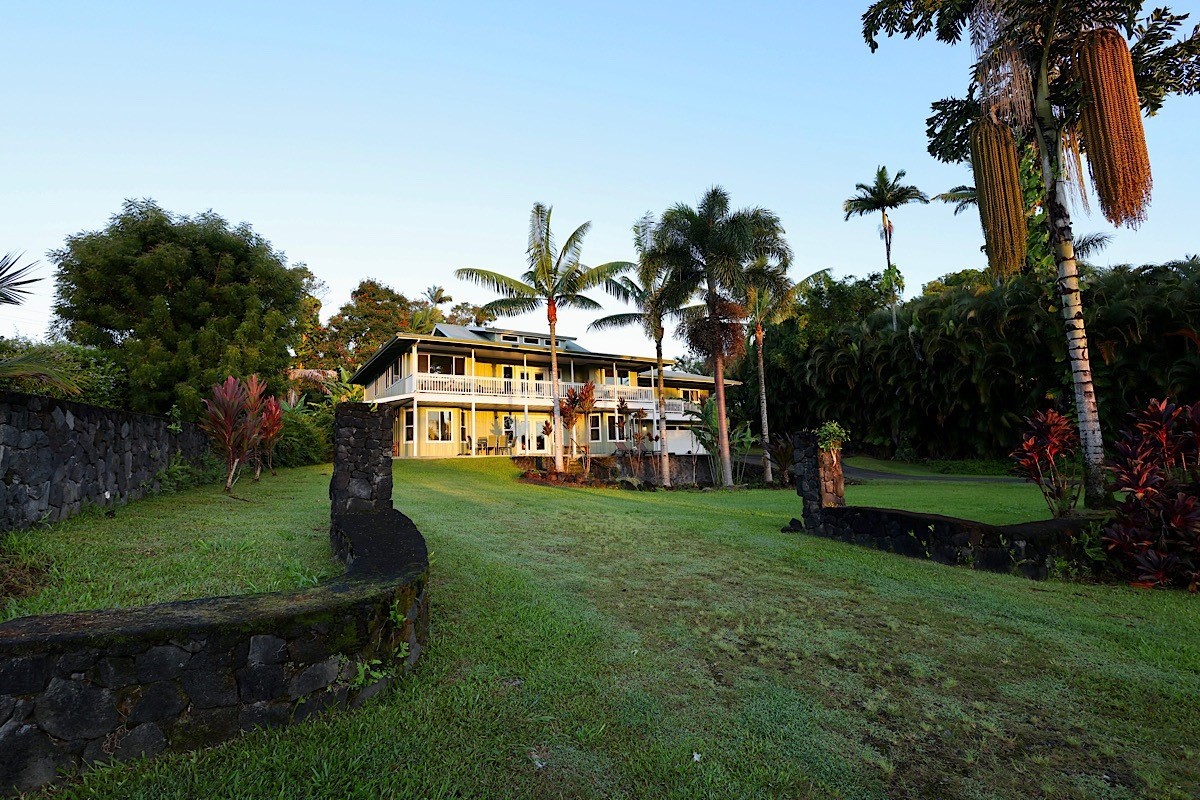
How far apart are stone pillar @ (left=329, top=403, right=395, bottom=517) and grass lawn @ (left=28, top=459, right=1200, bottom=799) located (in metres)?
1.61

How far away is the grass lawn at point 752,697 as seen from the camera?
249cm

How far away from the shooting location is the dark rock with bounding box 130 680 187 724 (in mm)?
2504

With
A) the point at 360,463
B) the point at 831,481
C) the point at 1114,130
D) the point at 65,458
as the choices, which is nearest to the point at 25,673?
the point at 360,463

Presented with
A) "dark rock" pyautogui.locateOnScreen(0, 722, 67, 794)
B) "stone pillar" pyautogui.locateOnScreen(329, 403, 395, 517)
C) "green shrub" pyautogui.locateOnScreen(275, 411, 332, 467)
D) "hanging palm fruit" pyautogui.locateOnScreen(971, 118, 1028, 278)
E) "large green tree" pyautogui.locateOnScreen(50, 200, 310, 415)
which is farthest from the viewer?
"green shrub" pyautogui.locateOnScreen(275, 411, 332, 467)

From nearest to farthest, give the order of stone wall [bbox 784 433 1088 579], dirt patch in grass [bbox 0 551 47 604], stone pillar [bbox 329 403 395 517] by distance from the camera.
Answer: dirt patch in grass [bbox 0 551 47 604]
stone wall [bbox 784 433 1088 579]
stone pillar [bbox 329 403 395 517]

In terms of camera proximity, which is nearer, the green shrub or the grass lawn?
the grass lawn

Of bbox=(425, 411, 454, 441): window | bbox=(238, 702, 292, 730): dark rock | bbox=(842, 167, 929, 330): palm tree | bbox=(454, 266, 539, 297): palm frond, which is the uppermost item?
bbox=(842, 167, 929, 330): palm tree

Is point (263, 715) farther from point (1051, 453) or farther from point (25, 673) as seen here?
point (1051, 453)

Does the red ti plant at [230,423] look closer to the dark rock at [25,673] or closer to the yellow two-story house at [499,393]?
the dark rock at [25,673]

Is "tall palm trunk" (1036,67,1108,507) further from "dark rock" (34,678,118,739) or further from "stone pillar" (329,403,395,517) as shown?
"dark rock" (34,678,118,739)

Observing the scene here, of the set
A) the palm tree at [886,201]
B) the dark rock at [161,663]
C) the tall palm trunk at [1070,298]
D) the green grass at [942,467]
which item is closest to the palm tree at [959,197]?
the palm tree at [886,201]

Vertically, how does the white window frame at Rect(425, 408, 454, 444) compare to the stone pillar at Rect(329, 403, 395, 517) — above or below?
above

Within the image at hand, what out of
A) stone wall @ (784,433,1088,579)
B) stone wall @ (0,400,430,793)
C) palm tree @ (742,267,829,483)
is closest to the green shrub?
palm tree @ (742,267,829,483)

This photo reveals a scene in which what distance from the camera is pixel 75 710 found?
2.41 metres
